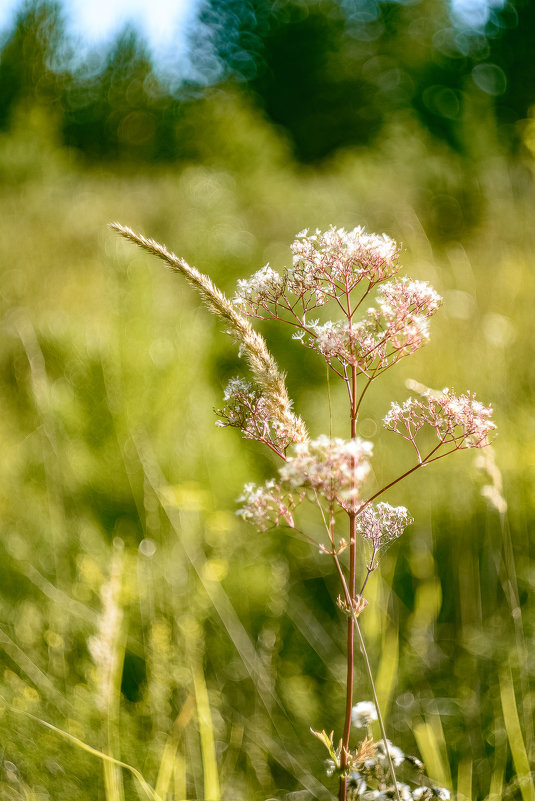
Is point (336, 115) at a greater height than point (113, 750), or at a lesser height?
greater

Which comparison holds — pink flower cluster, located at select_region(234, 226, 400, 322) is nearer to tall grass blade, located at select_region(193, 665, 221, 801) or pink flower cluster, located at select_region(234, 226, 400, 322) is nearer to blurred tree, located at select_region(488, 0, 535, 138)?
tall grass blade, located at select_region(193, 665, 221, 801)

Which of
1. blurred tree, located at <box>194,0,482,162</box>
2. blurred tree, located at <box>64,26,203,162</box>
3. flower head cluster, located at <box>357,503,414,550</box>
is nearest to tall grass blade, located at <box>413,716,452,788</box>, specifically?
flower head cluster, located at <box>357,503,414,550</box>

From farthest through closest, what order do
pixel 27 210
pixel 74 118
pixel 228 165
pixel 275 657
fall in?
pixel 74 118 < pixel 228 165 < pixel 27 210 < pixel 275 657

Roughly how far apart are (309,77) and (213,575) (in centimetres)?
1612

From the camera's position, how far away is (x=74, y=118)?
509 inches

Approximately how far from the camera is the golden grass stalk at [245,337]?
1.79ft

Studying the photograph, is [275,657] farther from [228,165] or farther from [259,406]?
[228,165]

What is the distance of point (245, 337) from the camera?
1.81 ft

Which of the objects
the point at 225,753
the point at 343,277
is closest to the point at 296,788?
the point at 225,753

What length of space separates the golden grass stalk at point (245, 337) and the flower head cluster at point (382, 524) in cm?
13

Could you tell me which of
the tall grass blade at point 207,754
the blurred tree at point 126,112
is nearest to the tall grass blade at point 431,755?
the tall grass blade at point 207,754

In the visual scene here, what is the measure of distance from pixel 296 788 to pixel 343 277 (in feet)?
2.99

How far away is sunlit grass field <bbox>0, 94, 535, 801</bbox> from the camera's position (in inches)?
38.5

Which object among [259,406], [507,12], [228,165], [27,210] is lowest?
[259,406]
